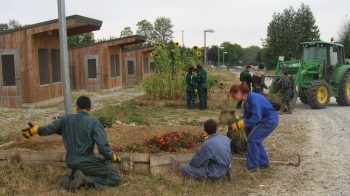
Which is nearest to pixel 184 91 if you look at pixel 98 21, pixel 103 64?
pixel 98 21

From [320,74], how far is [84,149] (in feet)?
41.9

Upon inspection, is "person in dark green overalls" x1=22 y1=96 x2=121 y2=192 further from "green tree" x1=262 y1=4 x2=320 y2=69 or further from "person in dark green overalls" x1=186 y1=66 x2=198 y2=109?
"green tree" x1=262 y1=4 x2=320 y2=69

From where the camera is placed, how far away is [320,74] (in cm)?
1691

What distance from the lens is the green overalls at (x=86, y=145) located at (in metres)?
6.06

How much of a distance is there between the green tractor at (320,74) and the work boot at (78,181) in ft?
35.7

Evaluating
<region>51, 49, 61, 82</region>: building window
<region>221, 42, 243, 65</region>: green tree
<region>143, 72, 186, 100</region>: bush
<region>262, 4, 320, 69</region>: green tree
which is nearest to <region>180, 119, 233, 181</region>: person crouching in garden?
<region>143, 72, 186, 100</region>: bush

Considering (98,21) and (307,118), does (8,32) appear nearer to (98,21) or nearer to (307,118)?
(98,21)

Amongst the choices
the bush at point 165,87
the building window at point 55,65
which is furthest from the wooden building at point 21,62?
the bush at point 165,87

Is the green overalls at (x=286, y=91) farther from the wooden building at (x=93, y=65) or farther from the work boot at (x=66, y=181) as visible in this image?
the wooden building at (x=93, y=65)

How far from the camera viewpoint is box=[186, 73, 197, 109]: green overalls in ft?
49.7

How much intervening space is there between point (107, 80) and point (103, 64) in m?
0.93

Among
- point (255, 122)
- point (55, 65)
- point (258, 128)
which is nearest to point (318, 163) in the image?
point (258, 128)

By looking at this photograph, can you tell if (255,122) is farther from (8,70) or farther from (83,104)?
(8,70)

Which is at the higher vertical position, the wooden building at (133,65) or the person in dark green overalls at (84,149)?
the wooden building at (133,65)
